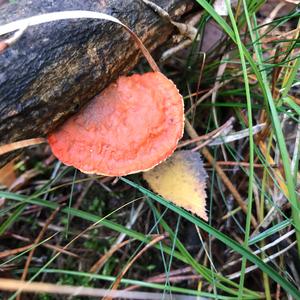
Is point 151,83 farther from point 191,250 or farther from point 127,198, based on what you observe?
point 191,250

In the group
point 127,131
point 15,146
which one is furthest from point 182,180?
point 15,146

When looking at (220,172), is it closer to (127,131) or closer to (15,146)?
(127,131)

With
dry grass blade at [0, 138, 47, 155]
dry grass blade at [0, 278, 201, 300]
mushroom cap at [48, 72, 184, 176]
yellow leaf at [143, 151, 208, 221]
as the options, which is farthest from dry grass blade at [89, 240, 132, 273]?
dry grass blade at [0, 138, 47, 155]

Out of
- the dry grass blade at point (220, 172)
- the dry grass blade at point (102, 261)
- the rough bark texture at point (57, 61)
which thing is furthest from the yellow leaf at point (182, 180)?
the rough bark texture at point (57, 61)

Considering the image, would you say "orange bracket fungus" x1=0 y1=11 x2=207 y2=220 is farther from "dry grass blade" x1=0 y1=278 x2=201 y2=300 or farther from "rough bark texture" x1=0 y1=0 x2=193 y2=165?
"dry grass blade" x1=0 y1=278 x2=201 y2=300

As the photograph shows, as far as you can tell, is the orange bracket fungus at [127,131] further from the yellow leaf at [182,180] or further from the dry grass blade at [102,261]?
the dry grass blade at [102,261]
